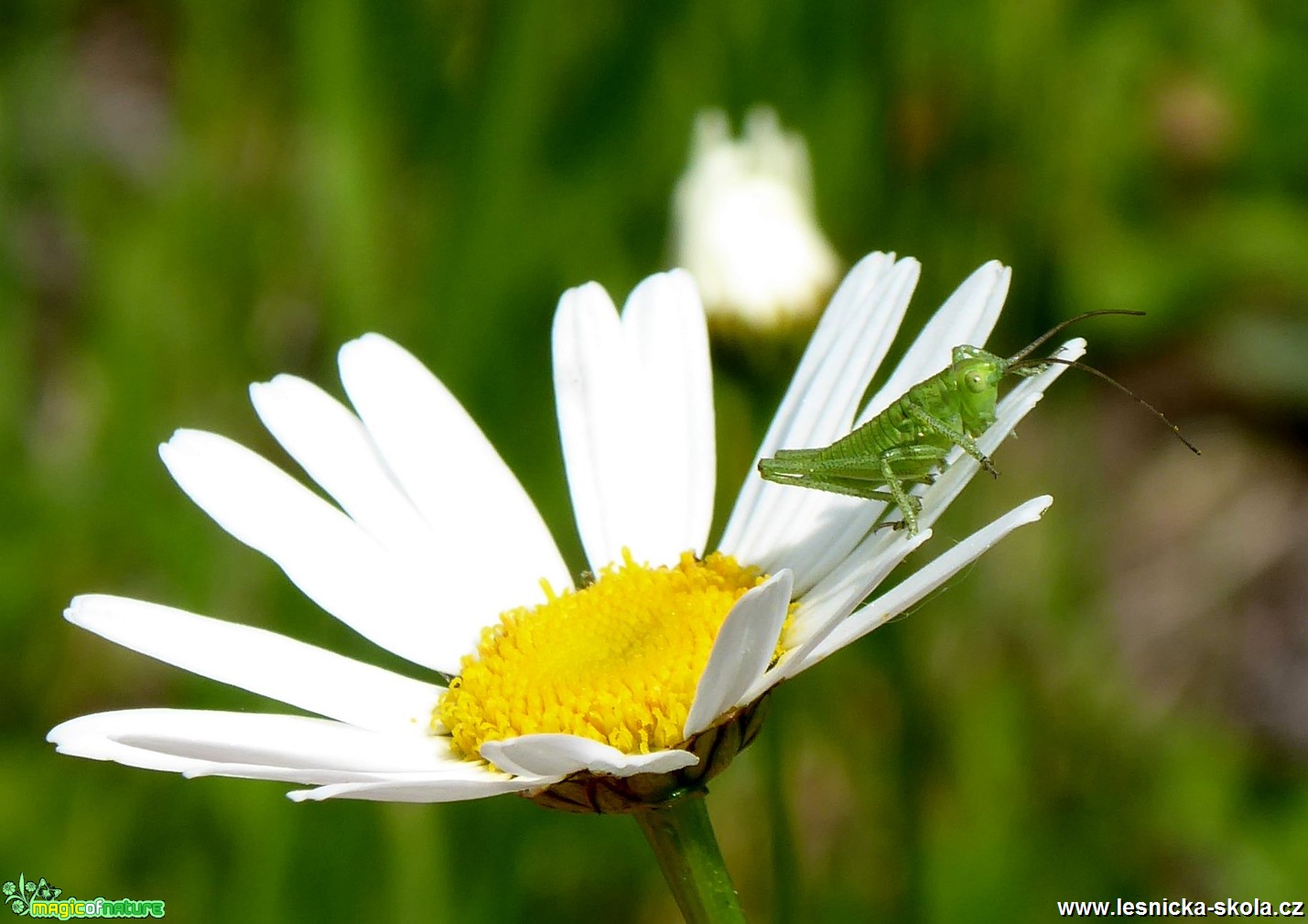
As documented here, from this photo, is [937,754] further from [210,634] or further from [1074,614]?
[210,634]

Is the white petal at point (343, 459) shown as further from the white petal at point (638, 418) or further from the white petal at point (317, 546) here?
the white petal at point (638, 418)

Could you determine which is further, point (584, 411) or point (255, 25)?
point (255, 25)

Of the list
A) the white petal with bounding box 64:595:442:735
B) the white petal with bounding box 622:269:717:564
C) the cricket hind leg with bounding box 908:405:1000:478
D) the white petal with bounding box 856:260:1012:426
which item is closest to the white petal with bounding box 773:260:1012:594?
the white petal with bounding box 856:260:1012:426

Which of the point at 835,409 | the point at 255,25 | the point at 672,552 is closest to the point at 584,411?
the point at 672,552

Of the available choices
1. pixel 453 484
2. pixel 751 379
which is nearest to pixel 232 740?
pixel 453 484

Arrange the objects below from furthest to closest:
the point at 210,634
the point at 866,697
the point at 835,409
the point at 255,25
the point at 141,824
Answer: the point at 255,25
the point at 866,697
the point at 141,824
the point at 835,409
the point at 210,634

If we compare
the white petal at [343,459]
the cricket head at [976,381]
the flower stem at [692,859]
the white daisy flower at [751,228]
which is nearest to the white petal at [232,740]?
the flower stem at [692,859]

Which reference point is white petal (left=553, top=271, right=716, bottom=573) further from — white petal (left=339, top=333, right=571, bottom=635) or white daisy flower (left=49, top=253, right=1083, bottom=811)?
white petal (left=339, top=333, right=571, bottom=635)
